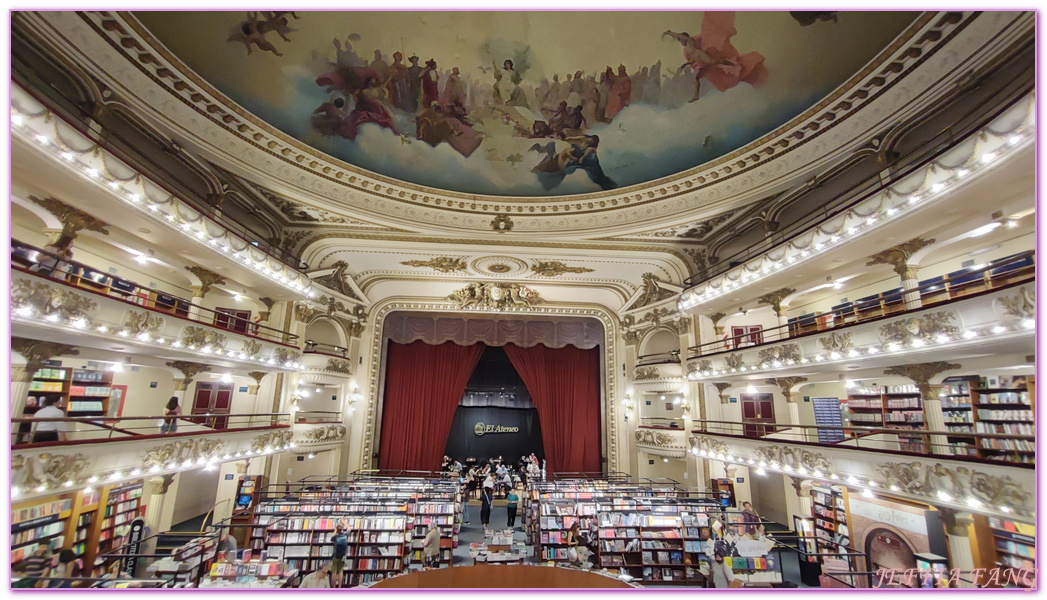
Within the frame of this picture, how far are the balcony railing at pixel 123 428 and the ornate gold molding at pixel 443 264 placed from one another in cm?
590

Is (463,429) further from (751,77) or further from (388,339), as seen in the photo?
(751,77)

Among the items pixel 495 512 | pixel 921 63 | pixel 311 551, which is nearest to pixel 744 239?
pixel 921 63

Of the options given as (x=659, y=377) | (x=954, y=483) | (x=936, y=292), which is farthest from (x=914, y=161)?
(x=659, y=377)

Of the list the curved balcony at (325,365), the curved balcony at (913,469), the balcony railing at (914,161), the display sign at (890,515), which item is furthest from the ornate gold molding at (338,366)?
the display sign at (890,515)

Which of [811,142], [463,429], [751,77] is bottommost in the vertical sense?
[463,429]

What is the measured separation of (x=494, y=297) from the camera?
55.4 ft

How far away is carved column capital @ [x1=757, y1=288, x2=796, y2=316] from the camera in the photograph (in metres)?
10.8

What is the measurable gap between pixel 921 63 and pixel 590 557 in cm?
1077

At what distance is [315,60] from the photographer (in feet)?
30.6

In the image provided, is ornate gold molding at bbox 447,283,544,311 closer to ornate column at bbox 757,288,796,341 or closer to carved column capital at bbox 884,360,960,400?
ornate column at bbox 757,288,796,341

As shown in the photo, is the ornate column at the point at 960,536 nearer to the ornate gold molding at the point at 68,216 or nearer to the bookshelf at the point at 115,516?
the ornate gold molding at the point at 68,216

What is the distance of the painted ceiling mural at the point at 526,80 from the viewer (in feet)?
27.9

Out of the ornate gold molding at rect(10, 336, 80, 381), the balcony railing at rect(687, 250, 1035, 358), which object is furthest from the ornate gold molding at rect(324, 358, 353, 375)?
the balcony railing at rect(687, 250, 1035, 358)

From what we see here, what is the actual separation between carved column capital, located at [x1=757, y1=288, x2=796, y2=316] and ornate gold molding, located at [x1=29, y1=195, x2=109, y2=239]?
13.7 meters
